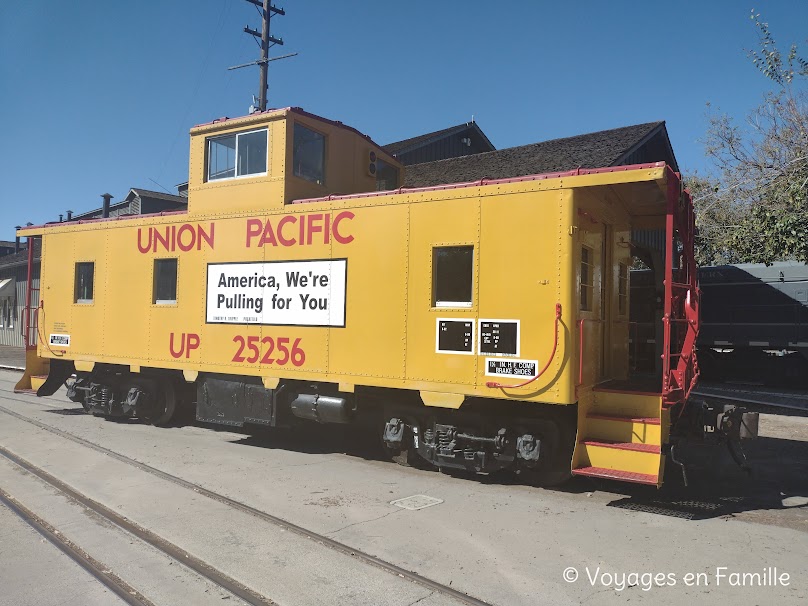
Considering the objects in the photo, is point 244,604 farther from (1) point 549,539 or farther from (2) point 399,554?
(1) point 549,539

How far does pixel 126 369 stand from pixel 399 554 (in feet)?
24.3

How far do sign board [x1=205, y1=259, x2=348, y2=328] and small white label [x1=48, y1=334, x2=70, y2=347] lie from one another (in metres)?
3.66

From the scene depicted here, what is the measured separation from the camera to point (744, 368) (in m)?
16.2

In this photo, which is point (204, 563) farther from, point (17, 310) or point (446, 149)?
point (17, 310)

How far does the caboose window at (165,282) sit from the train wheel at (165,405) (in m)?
1.58

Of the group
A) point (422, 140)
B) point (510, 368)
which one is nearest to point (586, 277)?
point (510, 368)

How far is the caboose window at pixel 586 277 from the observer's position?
6750 mm

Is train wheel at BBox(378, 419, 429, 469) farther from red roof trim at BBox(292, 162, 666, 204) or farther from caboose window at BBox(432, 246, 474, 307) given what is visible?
red roof trim at BBox(292, 162, 666, 204)

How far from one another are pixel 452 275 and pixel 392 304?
0.83 m

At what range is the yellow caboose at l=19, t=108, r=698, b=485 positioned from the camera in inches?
248

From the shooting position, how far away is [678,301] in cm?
687

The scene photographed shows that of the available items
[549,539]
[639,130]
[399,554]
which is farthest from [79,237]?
[639,130]

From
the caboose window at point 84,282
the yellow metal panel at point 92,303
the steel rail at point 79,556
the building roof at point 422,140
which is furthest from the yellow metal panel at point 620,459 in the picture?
the building roof at point 422,140

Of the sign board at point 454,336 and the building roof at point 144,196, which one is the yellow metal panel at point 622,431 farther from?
the building roof at point 144,196
